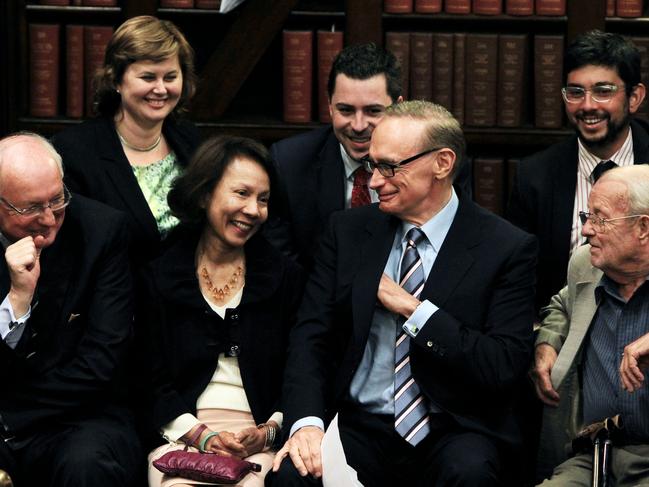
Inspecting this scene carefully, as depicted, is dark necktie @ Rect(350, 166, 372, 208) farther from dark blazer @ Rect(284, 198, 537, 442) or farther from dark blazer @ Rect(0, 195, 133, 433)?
dark blazer @ Rect(0, 195, 133, 433)

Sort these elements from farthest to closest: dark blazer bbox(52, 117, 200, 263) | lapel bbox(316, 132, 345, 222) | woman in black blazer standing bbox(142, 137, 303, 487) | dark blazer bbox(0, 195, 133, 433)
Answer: lapel bbox(316, 132, 345, 222) → dark blazer bbox(52, 117, 200, 263) → woman in black blazer standing bbox(142, 137, 303, 487) → dark blazer bbox(0, 195, 133, 433)

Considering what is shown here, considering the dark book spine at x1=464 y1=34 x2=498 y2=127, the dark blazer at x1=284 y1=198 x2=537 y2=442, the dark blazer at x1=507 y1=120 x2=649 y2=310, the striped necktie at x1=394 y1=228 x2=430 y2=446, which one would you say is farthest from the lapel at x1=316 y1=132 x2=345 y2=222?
the dark book spine at x1=464 y1=34 x2=498 y2=127

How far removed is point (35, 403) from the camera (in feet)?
12.8

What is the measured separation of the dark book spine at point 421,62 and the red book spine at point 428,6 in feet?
0.29

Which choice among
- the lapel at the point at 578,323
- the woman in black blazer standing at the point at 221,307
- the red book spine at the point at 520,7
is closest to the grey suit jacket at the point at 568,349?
the lapel at the point at 578,323

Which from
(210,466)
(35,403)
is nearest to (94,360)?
(35,403)

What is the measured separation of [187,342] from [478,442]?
932mm

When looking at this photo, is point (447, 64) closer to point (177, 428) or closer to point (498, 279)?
point (498, 279)

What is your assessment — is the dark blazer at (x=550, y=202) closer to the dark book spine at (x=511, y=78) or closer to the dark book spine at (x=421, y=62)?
the dark book spine at (x=511, y=78)

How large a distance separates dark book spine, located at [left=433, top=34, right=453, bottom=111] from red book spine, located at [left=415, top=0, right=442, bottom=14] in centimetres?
11

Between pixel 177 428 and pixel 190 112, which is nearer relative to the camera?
pixel 177 428

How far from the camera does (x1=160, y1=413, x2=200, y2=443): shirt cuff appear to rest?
3973mm

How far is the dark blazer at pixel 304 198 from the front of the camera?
4.57 m

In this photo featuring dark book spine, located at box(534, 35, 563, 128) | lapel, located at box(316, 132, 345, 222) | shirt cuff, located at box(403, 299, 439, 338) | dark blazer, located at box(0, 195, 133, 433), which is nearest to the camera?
shirt cuff, located at box(403, 299, 439, 338)
